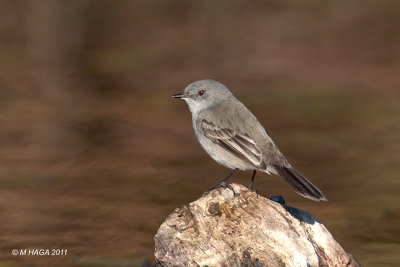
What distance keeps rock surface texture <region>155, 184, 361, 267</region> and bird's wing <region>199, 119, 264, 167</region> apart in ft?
2.36

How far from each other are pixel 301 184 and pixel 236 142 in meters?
0.93

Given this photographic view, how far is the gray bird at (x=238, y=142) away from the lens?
9.93 m

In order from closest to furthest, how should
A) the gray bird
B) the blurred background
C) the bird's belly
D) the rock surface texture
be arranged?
the rock surface texture
the gray bird
the bird's belly
the blurred background

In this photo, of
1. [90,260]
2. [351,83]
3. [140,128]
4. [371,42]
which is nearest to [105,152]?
[140,128]

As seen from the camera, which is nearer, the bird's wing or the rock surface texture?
the rock surface texture

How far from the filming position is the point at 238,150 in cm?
1007

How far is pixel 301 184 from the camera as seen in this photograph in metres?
9.70

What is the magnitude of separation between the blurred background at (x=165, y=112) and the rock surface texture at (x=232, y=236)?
112 inches

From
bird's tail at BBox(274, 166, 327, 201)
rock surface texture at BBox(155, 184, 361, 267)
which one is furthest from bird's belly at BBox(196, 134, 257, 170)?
rock surface texture at BBox(155, 184, 361, 267)

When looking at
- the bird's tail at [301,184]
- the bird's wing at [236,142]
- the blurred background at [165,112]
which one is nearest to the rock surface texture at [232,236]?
the bird's tail at [301,184]

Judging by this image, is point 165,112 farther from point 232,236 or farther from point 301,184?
point 232,236

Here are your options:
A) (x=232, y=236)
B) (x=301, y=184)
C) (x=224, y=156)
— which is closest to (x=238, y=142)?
(x=224, y=156)

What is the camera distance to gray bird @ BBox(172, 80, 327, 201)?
9930mm

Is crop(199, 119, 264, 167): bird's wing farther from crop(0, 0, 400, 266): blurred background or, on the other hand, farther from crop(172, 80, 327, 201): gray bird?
crop(0, 0, 400, 266): blurred background
